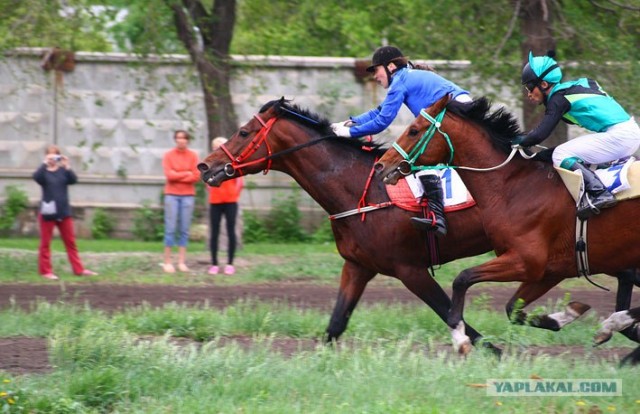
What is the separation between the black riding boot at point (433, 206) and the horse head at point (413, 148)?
1.76ft

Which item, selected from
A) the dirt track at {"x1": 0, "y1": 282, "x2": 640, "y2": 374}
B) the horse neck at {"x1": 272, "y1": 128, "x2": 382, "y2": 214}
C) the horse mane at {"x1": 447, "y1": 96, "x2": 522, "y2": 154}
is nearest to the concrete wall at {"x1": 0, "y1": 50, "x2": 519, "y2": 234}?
the dirt track at {"x1": 0, "y1": 282, "x2": 640, "y2": 374}

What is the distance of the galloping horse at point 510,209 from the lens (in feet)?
25.7

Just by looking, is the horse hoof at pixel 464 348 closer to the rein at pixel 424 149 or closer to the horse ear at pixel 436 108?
the rein at pixel 424 149

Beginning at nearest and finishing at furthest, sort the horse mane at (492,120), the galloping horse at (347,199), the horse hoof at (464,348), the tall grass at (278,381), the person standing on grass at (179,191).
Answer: the tall grass at (278,381), the horse hoof at (464,348), the horse mane at (492,120), the galloping horse at (347,199), the person standing on grass at (179,191)

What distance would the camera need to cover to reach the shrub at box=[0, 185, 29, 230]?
17984 millimetres

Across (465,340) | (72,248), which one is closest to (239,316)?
(465,340)

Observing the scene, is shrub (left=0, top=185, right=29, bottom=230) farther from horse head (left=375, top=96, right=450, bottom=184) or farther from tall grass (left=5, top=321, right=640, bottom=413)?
horse head (left=375, top=96, right=450, bottom=184)

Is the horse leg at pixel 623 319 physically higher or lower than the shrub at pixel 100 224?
higher

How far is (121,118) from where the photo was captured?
18156 millimetres

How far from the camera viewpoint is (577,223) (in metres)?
7.93

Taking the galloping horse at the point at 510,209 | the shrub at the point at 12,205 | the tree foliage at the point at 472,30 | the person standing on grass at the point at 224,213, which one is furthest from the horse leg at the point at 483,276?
the shrub at the point at 12,205

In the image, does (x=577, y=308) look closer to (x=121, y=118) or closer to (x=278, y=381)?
(x=278, y=381)

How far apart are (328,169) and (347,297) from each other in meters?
1.18

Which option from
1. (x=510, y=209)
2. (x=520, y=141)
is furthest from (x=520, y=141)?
(x=510, y=209)
